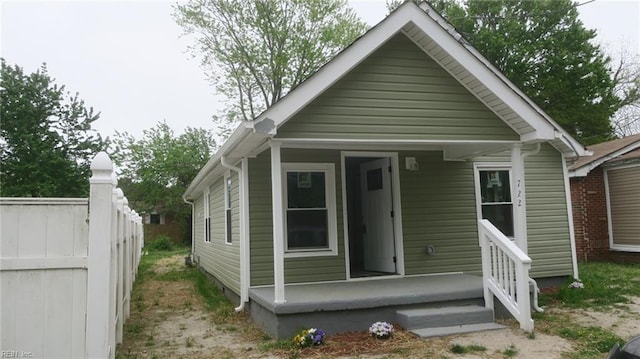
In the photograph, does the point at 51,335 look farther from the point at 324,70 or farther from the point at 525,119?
the point at 525,119

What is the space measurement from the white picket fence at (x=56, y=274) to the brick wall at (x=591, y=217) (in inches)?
494

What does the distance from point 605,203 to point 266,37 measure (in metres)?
18.6

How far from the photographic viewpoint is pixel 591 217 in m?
13.0

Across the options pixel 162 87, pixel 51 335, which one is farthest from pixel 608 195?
pixel 162 87

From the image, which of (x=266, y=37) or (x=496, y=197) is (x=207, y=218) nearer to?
(x=496, y=197)

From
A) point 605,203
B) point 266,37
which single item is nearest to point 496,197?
point 605,203

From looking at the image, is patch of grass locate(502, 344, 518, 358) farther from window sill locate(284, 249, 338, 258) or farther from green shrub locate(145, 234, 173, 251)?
Result: green shrub locate(145, 234, 173, 251)

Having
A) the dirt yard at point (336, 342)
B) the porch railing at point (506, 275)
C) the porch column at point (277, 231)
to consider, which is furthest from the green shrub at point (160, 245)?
the porch railing at point (506, 275)

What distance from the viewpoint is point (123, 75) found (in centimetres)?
2450

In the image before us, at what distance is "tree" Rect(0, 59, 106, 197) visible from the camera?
15430 millimetres

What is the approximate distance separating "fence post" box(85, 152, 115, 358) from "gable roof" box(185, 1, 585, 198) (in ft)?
6.45

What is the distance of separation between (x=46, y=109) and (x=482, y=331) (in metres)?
16.8

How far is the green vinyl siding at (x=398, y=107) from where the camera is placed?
5.94 meters

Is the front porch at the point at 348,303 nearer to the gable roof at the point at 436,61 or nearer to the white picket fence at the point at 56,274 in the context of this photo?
the gable roof at the point at 436,61
